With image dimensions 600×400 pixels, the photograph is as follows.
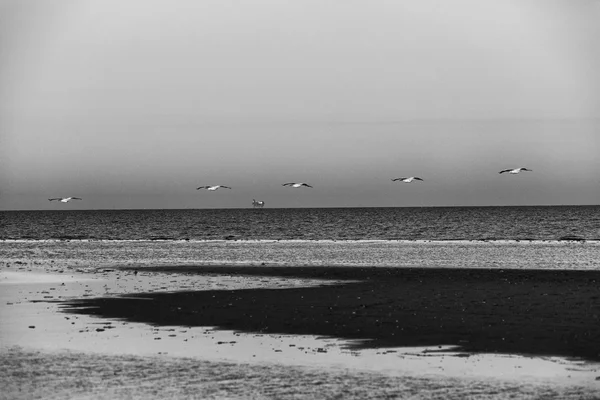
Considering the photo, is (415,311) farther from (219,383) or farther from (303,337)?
(219,383)

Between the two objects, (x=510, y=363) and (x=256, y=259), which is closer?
(x=510, y=363)

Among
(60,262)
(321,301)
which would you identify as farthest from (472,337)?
(60,262)

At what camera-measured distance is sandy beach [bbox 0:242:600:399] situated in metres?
17.0

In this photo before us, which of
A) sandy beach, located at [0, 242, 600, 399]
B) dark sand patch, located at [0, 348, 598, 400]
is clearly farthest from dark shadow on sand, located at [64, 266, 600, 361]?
dark sand patch, located at [0, 348, 598, 400]

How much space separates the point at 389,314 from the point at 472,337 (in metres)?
5.52

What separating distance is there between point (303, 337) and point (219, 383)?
632cm

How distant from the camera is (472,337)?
2292cm

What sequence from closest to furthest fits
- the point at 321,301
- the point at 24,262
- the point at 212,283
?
the point at 321,301 < the point at 212,283 < the point at 24,262

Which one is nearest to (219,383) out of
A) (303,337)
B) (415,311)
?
(303,337)

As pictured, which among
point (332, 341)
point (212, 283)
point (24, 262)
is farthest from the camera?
point (24, 262)

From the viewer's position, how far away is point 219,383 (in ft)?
56.7

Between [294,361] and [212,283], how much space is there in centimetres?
2275

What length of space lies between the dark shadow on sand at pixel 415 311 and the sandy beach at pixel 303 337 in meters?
0.06

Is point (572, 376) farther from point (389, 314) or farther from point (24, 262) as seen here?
point (24, 262)
